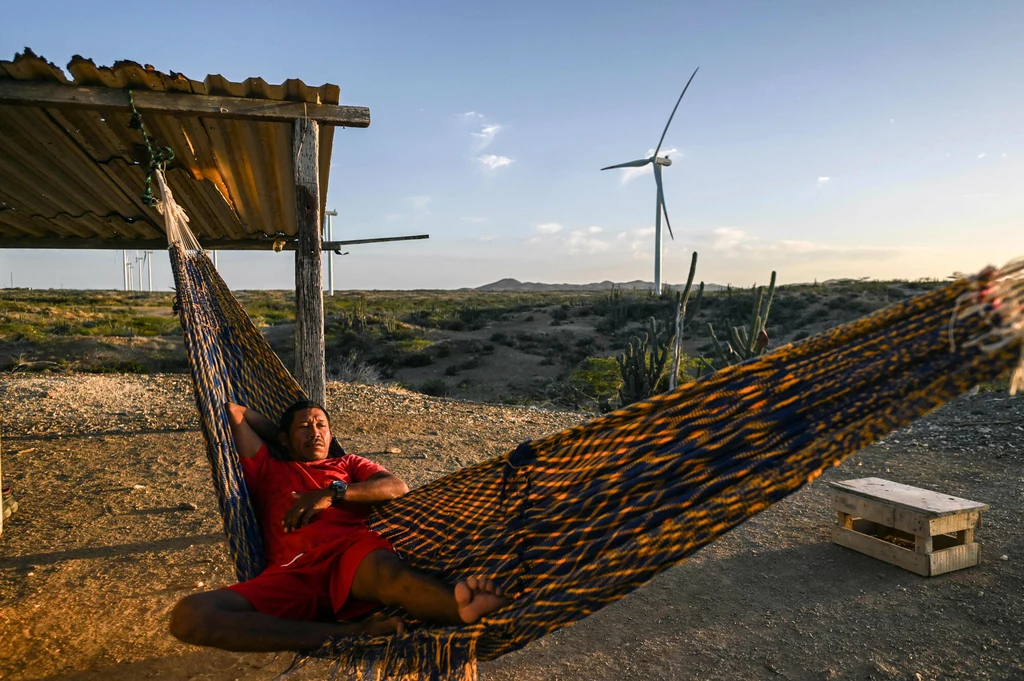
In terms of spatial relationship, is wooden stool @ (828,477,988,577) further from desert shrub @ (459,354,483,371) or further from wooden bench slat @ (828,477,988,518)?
desert shrub @ (459,354,483,371)

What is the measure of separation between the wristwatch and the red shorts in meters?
0.25

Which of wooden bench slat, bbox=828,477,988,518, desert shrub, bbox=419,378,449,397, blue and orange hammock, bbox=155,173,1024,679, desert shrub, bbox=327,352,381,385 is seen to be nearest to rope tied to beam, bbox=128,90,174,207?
blue and orange hammock, bbox=155,173,1024,679

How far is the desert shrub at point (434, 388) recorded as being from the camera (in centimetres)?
1193

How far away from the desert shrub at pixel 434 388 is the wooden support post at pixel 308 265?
8.06 meters

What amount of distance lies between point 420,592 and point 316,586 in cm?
34

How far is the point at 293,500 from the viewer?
213 centimetres

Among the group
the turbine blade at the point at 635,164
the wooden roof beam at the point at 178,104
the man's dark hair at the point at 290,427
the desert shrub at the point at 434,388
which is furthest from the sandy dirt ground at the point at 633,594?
the turbine blade at the point at 635,164

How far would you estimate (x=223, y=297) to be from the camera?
2984mm

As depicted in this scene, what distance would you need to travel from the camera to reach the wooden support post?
321cm

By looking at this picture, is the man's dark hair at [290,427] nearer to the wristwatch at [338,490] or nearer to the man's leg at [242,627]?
the wristwatch at [338,490]

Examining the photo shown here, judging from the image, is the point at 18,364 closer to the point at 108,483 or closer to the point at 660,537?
→ the point at 108,483

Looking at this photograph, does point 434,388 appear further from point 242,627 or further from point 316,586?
point 242,627

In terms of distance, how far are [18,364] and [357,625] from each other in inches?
491

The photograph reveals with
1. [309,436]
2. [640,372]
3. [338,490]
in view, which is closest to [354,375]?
[640,372]
